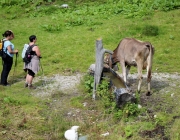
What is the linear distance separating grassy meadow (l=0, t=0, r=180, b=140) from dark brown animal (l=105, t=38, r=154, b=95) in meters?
0.86

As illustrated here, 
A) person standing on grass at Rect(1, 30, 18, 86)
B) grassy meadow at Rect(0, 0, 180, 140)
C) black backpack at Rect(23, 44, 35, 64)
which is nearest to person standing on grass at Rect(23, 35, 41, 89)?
black backpack at Rect(23, 44, 35, 64)

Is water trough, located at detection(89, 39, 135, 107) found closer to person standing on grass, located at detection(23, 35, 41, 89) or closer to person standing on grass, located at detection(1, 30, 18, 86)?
person standing on grass, located at detection(23, 35, 41, 89)

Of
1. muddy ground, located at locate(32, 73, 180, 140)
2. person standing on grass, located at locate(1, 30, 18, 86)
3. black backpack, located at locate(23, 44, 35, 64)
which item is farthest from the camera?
person standing on grass, located at locate(1, 30, 18, 86)

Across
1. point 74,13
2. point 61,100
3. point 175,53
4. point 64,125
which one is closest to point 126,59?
point 61,100

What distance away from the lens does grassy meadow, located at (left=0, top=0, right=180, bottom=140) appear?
905 centimetres

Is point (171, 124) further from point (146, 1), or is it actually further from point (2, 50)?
point (146, 1)

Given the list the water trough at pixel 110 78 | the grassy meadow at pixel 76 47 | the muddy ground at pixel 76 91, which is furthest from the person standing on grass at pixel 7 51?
the water trough at pixel 110 78

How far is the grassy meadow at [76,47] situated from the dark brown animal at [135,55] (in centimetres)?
86

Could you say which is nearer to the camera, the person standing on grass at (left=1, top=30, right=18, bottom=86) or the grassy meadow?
the grassy meadow

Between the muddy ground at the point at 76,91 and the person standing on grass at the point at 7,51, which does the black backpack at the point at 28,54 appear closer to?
the person standing on grass at the point at 7,51

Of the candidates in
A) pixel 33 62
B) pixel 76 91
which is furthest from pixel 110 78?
pixel 33 62

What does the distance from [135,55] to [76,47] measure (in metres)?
5.33

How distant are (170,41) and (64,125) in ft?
26.6

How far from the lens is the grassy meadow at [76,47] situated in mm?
9055
